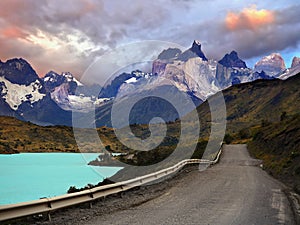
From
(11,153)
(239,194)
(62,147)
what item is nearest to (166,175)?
(239,194)

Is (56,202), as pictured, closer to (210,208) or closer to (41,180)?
(210,208)

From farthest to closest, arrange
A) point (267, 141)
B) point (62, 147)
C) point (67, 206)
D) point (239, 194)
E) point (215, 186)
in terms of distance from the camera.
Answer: point (62, 147) < point (267, 141) < point (215, 186) < point (239, 194) < point (67, 206)

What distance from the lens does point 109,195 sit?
14617 mm

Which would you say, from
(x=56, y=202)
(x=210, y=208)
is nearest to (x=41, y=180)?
(x=56, y=202)

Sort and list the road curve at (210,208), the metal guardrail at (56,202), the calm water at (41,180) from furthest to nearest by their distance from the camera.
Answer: the calm water at (41,180) < the road curve at (210,208) < the metal guardrail at (56,202)

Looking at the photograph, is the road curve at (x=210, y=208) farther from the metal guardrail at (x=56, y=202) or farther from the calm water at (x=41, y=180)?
the calm water at (x=41, y=180)

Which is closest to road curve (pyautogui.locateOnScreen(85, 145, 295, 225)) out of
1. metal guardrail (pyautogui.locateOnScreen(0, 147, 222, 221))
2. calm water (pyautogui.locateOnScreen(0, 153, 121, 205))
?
metal guardrail (pyautogui.locateOnScreen(0, 147, 222, 221))

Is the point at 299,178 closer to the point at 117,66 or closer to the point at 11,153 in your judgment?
the point at 117,66

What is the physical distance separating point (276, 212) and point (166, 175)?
10630 mm

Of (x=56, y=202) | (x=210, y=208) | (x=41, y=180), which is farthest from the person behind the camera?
(x=41, y=180)

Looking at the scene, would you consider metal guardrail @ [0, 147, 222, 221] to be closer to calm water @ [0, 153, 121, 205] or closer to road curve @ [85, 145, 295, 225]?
road curve @ [85, 145, 295, 225]

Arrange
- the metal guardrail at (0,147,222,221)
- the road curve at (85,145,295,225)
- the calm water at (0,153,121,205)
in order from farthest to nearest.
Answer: the calm water at (0,153,121,205) → the road curve at (85,145,295,225) → the metal guardrail at (0,147,222,221)

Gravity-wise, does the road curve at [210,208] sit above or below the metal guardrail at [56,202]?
below

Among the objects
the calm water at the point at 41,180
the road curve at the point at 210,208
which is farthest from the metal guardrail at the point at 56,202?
the calm water at the point at 41,180
